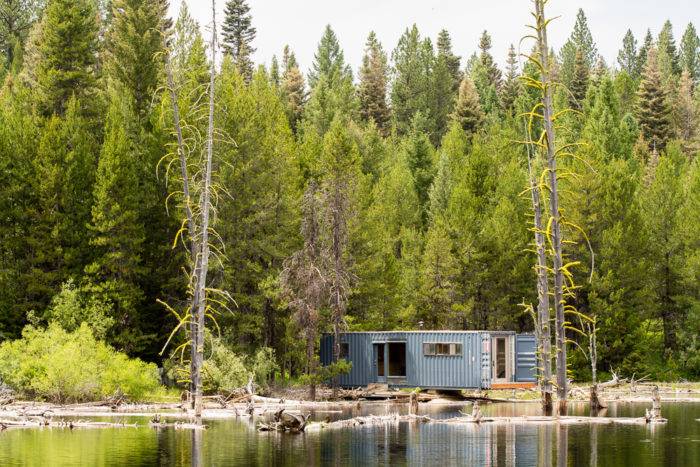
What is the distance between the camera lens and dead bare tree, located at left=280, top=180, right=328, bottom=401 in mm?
49656

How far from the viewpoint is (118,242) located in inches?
2167

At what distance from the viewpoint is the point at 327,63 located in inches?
4956

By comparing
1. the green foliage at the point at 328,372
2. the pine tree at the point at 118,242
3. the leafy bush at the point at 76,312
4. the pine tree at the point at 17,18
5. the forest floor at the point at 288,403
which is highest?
the pine tree at the point at 17,18

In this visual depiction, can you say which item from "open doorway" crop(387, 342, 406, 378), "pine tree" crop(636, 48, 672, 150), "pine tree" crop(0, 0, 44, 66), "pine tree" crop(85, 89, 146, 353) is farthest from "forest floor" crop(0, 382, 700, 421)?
"pine tree" crop(0, 0, 44, 66)

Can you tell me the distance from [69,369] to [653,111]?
81635 millimetres

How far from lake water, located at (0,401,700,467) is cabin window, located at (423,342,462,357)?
14.5m

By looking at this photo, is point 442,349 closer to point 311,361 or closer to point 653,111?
point 311,361

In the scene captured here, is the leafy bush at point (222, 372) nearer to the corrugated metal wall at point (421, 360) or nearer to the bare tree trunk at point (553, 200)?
the corrugated metal wall at point (421, 360)

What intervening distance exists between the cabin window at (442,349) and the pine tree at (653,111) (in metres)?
63.8

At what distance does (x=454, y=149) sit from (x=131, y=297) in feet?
133

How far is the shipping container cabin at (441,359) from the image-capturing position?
51656 mm

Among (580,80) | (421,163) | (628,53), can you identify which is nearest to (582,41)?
(628,53)

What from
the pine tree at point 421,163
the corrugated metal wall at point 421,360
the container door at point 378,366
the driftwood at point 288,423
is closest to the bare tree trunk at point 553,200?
the driftwood at point 288,423

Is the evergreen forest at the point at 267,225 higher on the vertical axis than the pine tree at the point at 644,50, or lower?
lower
